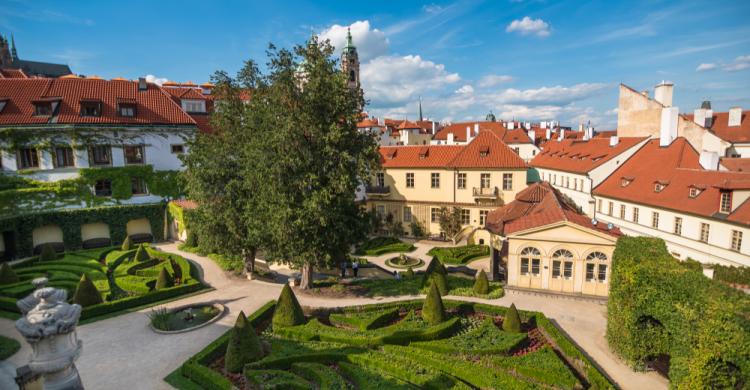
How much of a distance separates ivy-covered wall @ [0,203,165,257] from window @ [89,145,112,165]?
170 inches

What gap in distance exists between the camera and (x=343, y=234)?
2252 cm

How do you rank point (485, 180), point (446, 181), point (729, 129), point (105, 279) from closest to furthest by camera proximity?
point (105, 279) → point (485, 180) → point (446, 181) → point (729, 129)

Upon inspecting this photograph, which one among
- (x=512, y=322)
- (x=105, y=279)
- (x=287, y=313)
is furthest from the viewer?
(x=105, y=279)

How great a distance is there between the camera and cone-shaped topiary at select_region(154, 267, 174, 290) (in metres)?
23.6

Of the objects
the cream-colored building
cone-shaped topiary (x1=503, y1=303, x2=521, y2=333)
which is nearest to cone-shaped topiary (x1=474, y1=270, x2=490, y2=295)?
cone-shaped topiary (x1=503, y1=303, x2=521, y2=333)

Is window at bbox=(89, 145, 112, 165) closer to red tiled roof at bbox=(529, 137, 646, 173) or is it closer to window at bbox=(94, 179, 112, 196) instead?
window at bbox=(94, 179, 112, 196)

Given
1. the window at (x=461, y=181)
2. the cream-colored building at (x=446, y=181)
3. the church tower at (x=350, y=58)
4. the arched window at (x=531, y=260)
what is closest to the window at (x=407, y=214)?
the cream-colored building at (x=446, y=181)

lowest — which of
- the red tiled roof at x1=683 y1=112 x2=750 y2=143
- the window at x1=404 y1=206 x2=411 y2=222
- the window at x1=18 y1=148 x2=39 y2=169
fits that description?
the window at x1=404 y1=206 x2=411 y2=222

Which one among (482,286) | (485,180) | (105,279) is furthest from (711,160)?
(105,279)

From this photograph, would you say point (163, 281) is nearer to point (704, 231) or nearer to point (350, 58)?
point (704, 231)

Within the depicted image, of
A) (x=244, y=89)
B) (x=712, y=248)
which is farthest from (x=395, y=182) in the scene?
(x=712, y=248)

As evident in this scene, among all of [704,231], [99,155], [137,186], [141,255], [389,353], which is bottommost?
[389,353]

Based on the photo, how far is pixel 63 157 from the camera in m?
34.4

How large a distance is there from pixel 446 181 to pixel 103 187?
111ft
